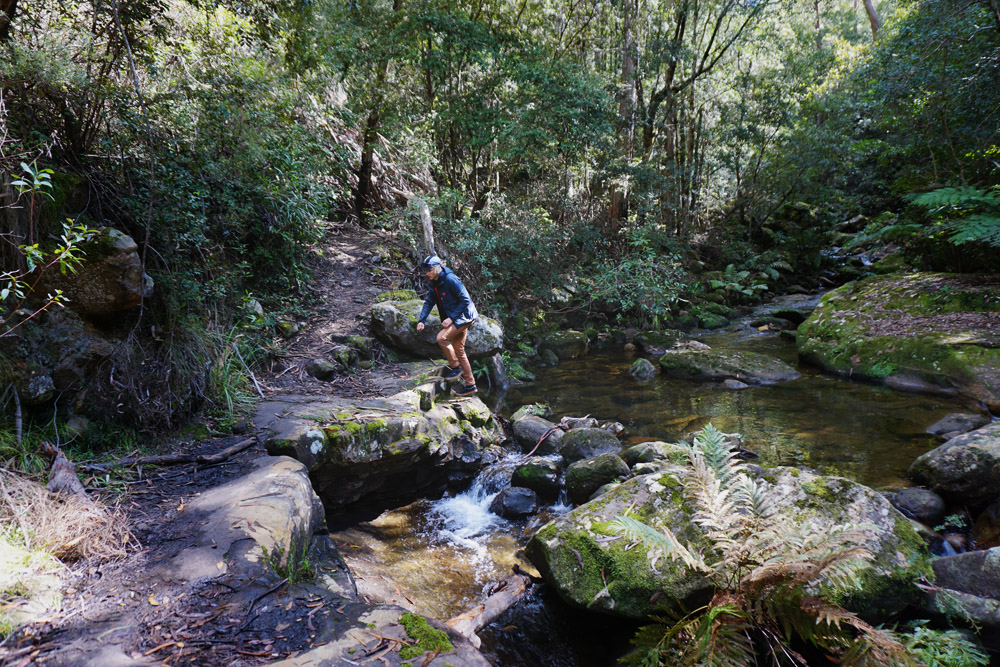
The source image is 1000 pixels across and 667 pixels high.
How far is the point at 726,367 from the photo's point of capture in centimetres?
940

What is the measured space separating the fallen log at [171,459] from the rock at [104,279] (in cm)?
140

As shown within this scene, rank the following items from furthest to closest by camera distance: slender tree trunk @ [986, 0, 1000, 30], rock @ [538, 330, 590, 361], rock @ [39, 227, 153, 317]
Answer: rock @ [538, 330, 590, 361] < slender tree trunk @ [986, 0, 1000, 30] < rock @ [39, 227, 153, 317]

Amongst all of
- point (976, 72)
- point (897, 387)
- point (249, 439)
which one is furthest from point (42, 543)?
point (976, 72)

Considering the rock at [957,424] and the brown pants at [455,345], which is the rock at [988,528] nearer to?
the rock at [957,424]

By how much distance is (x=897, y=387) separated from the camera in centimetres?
786

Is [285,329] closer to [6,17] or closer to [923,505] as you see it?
A: [6,17]

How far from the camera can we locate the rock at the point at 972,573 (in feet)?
10.7

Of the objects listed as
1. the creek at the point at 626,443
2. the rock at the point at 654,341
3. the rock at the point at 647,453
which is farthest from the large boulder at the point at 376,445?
the rock at the point at 654,341

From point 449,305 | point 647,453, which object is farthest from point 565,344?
point 647,453

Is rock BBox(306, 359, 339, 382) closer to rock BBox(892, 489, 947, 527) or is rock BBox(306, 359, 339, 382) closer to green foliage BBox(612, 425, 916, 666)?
green foliage BBox(612, 425, 916, 666)

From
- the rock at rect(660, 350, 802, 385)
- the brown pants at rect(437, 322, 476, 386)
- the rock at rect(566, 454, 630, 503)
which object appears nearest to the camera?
the rock at rect(566, 454, 630, 503)

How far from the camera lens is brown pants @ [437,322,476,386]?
6738 millimetres

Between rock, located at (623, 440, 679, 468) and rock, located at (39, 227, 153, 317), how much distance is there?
559 cm

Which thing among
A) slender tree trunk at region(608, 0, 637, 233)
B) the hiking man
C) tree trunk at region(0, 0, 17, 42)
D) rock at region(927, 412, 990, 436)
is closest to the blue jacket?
the hiking man
